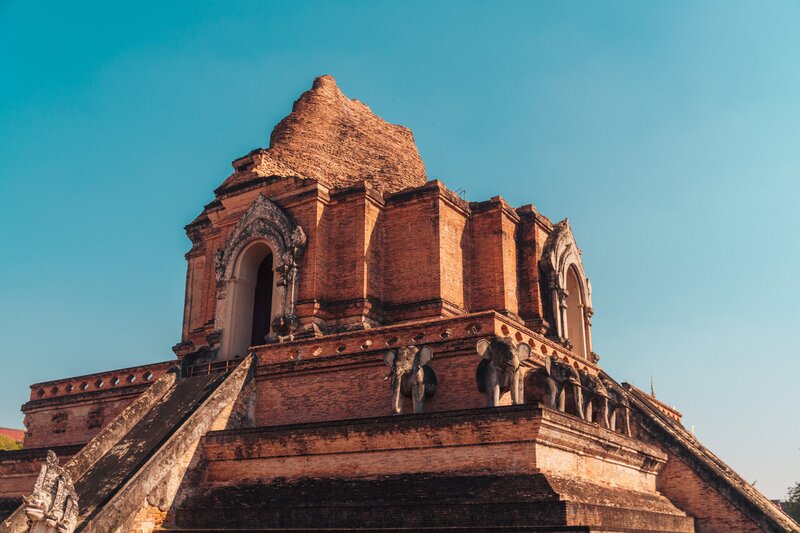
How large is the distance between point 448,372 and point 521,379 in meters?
1.68

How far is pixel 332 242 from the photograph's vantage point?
19.7 metres

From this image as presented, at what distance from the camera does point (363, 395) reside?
15.5 metres

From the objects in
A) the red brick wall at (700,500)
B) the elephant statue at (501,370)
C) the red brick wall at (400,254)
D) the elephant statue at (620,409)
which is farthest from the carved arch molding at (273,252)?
the red brick wall at (700,500)

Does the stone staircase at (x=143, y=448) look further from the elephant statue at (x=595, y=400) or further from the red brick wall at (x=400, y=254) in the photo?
the elephant statue at (x=595, y=400)

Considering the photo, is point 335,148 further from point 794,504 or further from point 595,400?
point 794,504

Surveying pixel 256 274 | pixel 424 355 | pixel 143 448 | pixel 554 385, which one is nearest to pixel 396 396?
pixel 424 355

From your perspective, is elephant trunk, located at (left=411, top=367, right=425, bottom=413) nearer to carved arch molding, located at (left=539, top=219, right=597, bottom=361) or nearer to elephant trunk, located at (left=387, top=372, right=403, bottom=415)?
elephant trunk, located at (left=387, top=372, right=403, bottom=415)

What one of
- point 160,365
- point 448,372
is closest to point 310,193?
point 160,365

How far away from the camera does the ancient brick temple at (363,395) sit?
1183 cm

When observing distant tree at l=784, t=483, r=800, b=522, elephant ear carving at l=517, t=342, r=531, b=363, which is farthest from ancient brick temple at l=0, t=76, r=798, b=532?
distant tree at l=784, t=483, r=800, b=522

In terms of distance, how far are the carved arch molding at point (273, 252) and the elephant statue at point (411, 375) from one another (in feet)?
14.9

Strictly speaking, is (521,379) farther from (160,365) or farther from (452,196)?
(160,365)

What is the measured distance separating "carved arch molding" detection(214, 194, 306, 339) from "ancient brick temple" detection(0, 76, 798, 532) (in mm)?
49

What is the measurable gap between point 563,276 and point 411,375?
853 centimetres
